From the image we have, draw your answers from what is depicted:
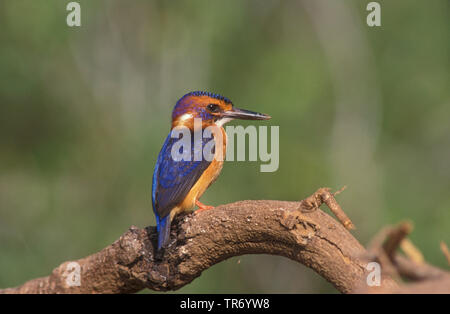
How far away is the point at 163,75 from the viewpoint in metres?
7.71

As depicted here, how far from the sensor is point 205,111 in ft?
12.9

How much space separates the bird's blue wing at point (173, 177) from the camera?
11.2ft

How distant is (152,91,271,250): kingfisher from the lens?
3.40 m

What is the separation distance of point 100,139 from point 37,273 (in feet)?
5.53

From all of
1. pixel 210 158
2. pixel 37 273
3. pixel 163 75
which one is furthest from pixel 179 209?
pixel 163 75

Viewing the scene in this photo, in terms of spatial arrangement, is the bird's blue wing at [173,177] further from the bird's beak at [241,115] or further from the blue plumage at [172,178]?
the bird's beak at [241,115]

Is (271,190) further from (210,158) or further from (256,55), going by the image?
(210,158)

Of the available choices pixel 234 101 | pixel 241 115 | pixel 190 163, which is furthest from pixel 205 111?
pixel 234 101

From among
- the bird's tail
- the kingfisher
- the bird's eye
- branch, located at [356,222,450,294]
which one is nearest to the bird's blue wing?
the kingfisher

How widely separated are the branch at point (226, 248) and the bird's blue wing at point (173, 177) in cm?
13

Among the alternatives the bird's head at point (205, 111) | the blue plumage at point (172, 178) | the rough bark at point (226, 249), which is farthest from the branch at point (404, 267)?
the bird's head at point (205, 111)

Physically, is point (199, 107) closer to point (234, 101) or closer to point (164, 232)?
point (164, 232)

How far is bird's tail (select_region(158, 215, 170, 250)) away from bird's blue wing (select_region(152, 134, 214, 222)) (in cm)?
11

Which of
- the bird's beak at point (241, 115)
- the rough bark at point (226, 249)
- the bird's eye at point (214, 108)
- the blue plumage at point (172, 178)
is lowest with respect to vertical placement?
the rough bark at point (226, 249)
